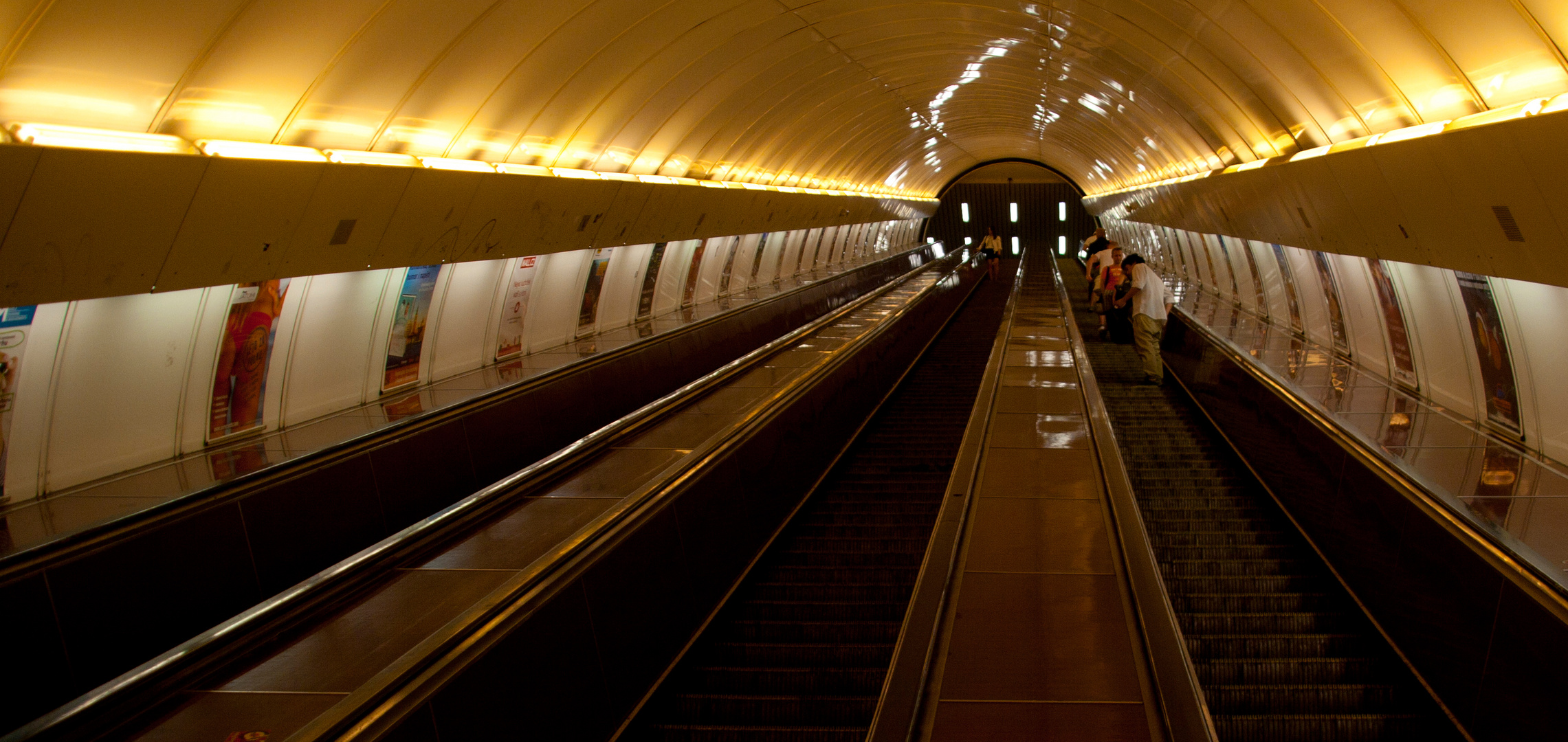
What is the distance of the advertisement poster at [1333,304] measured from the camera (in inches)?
585

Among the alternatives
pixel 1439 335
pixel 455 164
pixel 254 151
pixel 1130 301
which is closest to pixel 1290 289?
pixel 1130 301

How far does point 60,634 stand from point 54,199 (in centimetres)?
255

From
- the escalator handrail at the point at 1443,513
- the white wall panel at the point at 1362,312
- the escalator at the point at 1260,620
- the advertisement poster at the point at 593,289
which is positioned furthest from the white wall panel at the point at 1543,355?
the advertisement poster at the point at 593,289

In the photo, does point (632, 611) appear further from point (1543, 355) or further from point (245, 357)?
point (1543, 355)

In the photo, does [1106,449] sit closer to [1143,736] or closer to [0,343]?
[1143,736]

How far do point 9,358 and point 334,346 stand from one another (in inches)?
152

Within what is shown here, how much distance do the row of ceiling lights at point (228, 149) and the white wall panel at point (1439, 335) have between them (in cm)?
1005

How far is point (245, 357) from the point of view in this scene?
Result: 988 centimetres

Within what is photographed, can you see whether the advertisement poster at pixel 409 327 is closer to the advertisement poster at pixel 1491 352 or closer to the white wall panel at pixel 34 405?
the white wall panel at pixel 34 405

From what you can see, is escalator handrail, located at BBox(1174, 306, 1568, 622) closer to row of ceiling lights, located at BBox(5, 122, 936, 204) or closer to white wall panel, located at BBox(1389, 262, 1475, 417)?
white wall panel, located at BBox(1389, 262, 1475, 417)

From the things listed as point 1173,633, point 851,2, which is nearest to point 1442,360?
point 851,2

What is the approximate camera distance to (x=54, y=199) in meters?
6.02

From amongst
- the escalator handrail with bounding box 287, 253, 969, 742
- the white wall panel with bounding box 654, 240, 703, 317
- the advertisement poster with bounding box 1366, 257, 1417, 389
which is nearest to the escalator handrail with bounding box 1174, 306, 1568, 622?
the escalator handrail with bounding box 287, 253, 969, 742

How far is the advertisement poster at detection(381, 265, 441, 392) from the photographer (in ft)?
40.4
